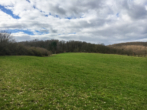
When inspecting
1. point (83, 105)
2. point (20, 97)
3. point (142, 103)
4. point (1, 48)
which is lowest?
point (142, 103)

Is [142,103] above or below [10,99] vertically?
below

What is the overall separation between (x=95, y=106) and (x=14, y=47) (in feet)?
128

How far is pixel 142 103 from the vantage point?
25.8ft

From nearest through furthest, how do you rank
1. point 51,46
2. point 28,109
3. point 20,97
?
point 28,109
point 20,97
point 51,46

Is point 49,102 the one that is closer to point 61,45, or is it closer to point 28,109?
point 28,109

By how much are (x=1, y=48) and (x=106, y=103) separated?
121ft

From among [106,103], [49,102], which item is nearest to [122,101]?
[106,103]

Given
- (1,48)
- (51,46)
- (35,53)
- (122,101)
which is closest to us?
(122,101)

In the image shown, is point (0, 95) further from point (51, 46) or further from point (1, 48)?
point (51, 46)

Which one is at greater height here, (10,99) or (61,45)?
(61,45)

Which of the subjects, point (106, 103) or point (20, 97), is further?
point (106, 103)

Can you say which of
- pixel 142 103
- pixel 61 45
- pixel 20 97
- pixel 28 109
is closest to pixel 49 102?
pixel 28 109

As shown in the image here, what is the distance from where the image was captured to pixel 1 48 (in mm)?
32688

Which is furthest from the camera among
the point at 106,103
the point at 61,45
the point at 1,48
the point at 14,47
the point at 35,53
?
the point at 61,45
